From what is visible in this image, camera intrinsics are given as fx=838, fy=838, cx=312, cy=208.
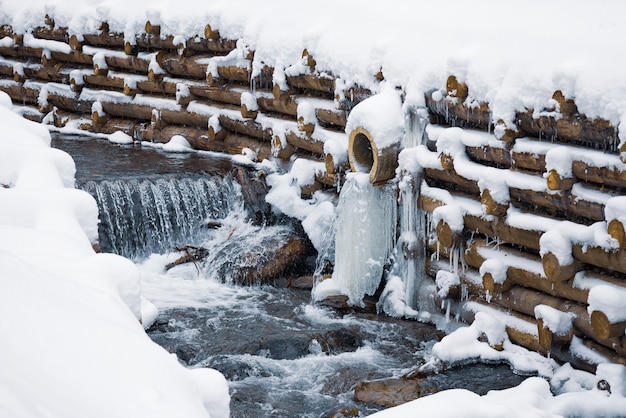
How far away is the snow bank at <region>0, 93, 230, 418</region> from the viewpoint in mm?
2740

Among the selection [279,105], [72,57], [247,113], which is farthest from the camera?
[72,57]

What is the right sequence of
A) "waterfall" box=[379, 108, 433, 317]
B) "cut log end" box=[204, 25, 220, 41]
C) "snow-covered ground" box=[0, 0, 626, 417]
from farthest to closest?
"cut log end" box=[204, 25, 220, 41], "waterfall" box=[379, 108, 433, 317], "snow-covered ground" box=[0, 0, 626, 417]

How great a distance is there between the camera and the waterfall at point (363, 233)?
8.70m

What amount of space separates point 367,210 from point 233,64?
4.34m

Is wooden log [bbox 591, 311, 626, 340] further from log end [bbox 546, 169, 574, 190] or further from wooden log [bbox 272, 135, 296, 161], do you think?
wooden log [bbox 272, 135, 296, 161]

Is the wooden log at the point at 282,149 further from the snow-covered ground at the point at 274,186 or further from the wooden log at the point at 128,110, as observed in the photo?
the wooden log at the point at 128,110

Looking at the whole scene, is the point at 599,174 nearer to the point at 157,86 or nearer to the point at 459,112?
the point at 459,112

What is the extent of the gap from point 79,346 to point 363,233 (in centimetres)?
583

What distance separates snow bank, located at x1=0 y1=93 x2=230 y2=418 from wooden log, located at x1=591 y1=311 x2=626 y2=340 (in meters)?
3.74

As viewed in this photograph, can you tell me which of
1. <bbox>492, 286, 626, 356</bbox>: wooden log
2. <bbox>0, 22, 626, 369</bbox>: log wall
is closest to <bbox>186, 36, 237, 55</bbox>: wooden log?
<bbox>0, 22, 626, 369</bbox>: log wall

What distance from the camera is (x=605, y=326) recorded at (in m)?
6.48

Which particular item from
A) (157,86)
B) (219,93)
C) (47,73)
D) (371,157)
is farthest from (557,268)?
(47,73)

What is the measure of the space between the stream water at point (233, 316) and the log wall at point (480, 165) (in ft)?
2.01

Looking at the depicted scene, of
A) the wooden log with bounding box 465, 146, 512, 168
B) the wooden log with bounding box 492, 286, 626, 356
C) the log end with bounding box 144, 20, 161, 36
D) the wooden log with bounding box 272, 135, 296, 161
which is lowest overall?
the wooden log with bounding box 492, 286, 626, 356
